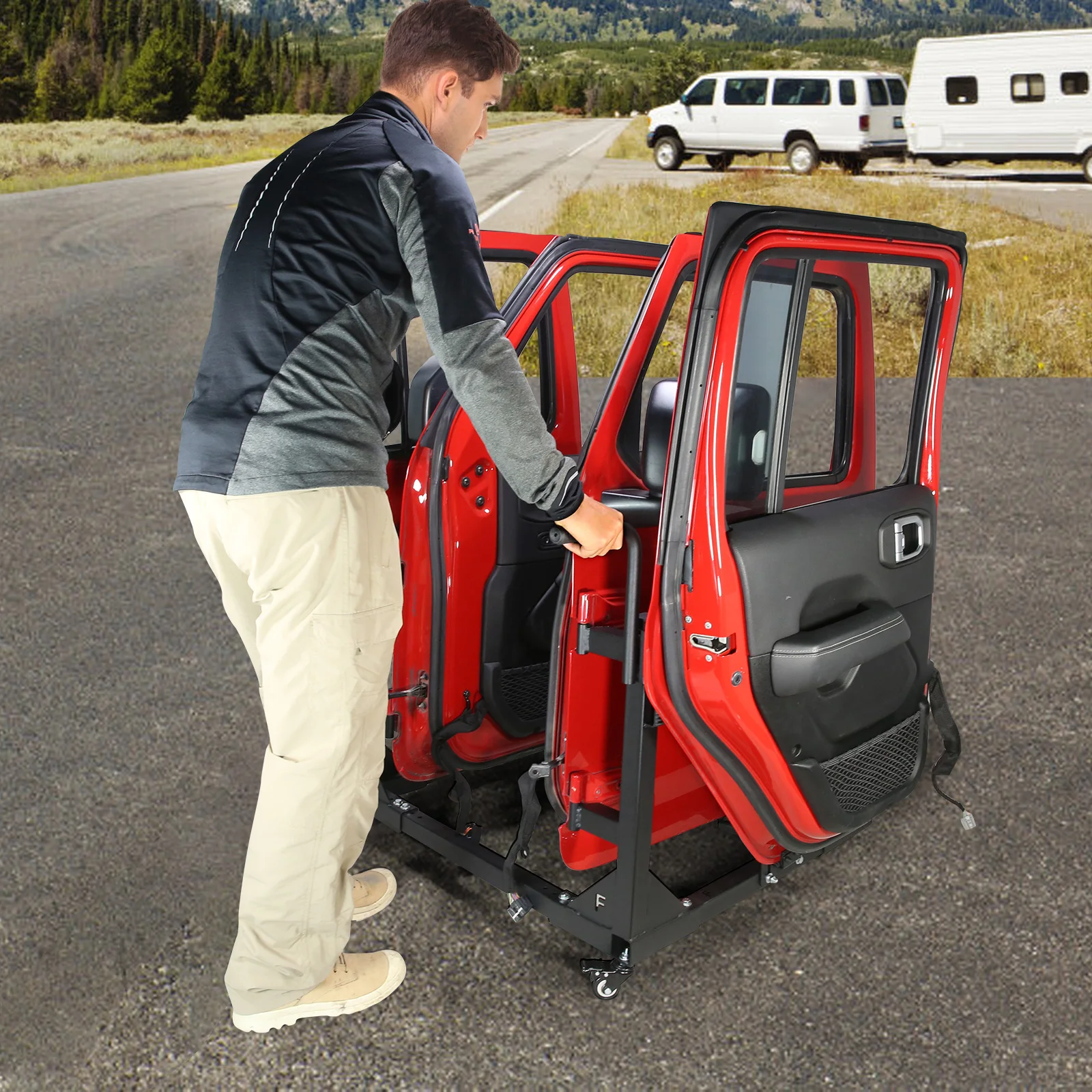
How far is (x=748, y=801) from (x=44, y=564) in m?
3.97

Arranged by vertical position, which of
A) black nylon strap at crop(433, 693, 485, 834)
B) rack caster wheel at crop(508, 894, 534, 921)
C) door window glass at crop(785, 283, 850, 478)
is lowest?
door window glass at crop(785, 283, 850, 478)

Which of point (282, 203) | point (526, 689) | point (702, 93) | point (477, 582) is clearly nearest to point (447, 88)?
point (282, 203)

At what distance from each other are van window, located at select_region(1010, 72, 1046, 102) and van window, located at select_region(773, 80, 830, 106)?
308cm

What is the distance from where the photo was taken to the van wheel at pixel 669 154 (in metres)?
20.7

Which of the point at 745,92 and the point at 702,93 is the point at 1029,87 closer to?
the point at 745,92

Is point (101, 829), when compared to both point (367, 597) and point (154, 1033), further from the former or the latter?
point (367, 597)

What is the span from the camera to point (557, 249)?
278cm

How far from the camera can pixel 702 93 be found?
19969mm

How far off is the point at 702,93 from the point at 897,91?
3.20m

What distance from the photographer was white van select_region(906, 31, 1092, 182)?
1844 cm

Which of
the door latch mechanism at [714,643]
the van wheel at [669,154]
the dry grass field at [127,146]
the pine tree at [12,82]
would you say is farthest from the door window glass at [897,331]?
the pine tree at [12,82]

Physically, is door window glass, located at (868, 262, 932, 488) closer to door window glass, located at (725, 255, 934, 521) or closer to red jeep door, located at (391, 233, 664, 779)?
door window glass, located at (725, 255, 934, 521)

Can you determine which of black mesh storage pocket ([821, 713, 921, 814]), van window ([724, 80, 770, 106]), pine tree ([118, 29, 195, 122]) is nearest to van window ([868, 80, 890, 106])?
van window ([724, 80, 770, 106])

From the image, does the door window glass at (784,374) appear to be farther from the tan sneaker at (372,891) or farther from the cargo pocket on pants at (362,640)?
the tan sneaker at (372,891)
